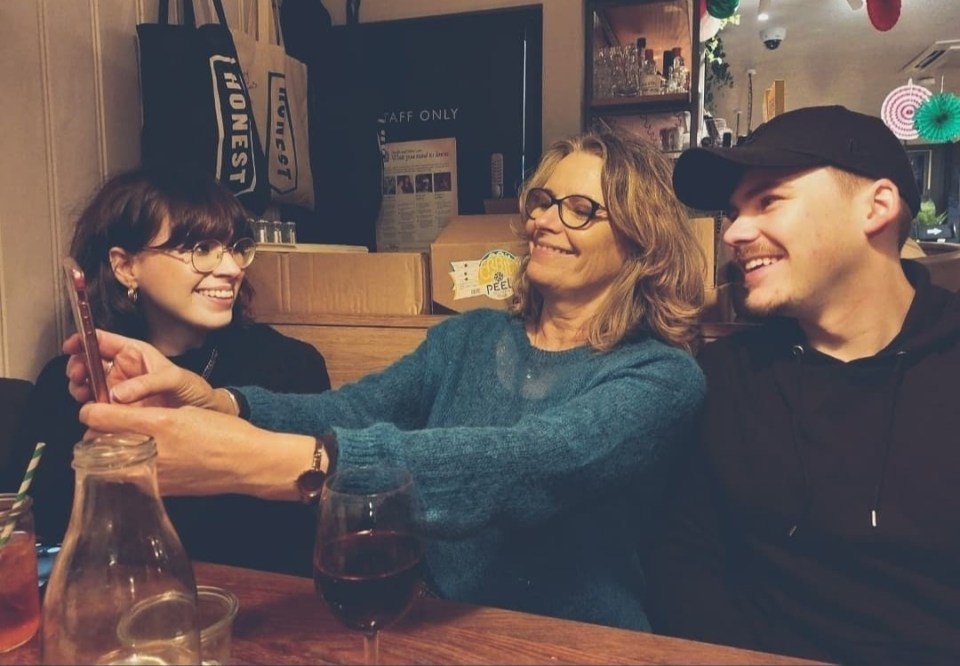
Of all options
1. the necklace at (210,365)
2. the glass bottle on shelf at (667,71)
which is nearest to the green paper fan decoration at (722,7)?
the glass bottle on shelf at (667,71)

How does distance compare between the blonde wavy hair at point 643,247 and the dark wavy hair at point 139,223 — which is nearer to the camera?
the blonde wavy hair at point 643,247

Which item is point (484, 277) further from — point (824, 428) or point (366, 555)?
point (366, 555)

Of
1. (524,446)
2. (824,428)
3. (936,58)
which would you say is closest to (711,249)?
(824,428)

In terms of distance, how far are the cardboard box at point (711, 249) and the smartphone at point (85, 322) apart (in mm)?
1344

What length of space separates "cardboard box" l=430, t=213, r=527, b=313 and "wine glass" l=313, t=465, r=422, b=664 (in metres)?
1.28

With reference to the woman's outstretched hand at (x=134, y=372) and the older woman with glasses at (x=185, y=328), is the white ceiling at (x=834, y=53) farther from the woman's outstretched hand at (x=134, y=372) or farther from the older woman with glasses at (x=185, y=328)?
the woman's outstretched hand at (x=134, y=372)

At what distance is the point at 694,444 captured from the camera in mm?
1421

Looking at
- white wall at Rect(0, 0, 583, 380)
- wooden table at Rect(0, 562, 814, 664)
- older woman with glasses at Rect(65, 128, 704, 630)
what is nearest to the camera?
wooden table at Rect(0, 562, 814, 664)

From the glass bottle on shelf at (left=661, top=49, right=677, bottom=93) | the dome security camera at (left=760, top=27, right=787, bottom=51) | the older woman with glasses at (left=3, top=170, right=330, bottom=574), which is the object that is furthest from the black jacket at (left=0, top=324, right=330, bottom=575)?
the dome security camera at (left=760, top=27, right=787, bottom=51)

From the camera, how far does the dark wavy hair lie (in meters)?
1.63

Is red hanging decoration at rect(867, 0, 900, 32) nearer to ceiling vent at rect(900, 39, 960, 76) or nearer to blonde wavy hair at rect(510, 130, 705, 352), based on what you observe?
blonde wavy hair at rect(510, 130, 705, 352)

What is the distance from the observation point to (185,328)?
1715mm

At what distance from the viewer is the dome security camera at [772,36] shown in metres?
7.55

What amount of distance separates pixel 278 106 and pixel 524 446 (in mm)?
1866
